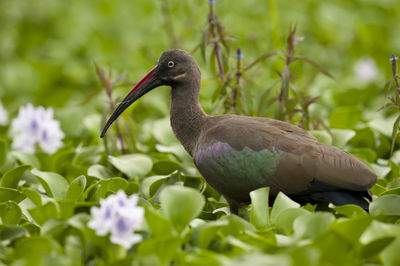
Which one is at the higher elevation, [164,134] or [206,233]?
[206,233]

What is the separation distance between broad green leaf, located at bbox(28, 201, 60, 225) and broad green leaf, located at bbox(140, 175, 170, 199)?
92cm

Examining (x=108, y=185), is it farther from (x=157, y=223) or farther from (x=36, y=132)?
(x=36, y=132)

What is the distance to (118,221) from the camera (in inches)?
110

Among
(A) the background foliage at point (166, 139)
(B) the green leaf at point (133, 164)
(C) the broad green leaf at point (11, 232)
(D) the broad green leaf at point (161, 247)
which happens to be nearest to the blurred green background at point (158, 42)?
(A) the background foliage at point (166, 139)

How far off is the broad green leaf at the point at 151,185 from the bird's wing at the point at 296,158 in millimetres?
402

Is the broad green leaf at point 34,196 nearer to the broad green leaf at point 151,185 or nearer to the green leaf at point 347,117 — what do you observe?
the broad green leaf at point 151,185

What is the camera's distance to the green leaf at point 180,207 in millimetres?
3131

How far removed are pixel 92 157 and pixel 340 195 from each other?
2.02 metres

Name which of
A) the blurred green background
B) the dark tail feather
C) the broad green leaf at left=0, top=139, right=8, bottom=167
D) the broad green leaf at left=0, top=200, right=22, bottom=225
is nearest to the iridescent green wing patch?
the dark tail feather

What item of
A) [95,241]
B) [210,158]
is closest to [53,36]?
[210,158]

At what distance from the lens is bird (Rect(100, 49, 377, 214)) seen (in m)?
3.51

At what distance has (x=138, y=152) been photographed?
4945mm

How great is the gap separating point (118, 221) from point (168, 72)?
4.52 feet

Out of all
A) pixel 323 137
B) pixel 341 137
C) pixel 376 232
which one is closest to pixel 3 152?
pixel 323 137
